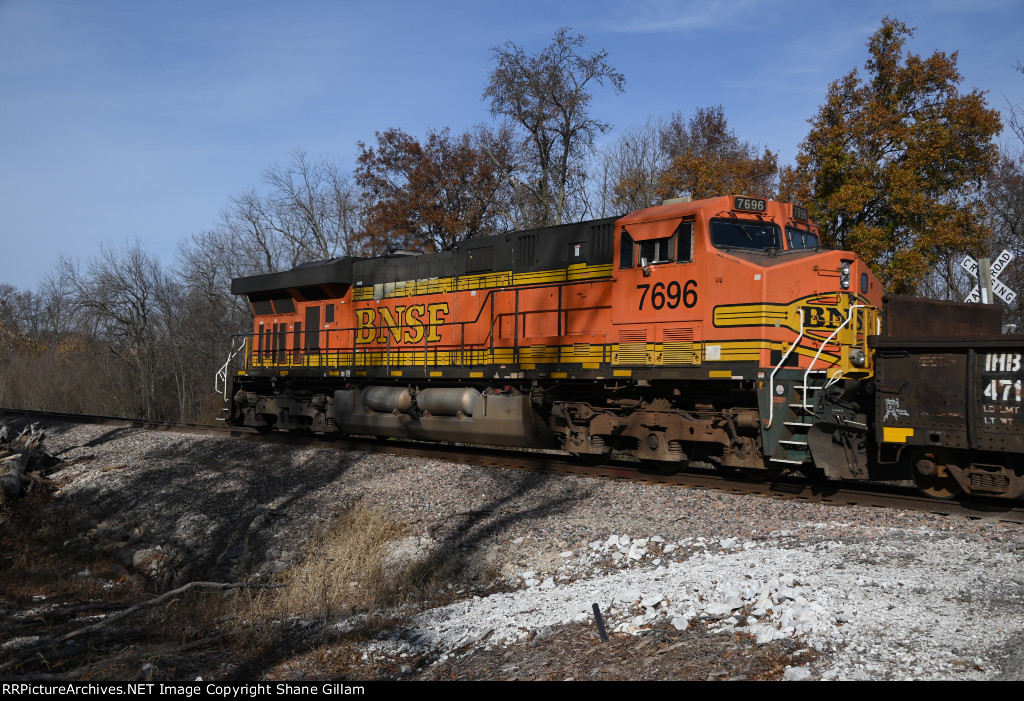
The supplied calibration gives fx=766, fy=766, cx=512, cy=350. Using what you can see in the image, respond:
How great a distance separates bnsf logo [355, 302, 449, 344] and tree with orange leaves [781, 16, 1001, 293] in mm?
9490

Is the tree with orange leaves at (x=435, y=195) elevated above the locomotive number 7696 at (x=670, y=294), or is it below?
above

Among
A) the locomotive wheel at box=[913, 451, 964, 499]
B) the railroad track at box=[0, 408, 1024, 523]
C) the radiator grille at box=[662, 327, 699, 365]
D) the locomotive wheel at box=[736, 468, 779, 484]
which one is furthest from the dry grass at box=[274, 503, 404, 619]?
the locomotive wheel at box=[913, 451, 964, 499]

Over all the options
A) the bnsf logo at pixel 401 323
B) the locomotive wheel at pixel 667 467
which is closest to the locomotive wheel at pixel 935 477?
the locomotive wheel at pixel 667 467

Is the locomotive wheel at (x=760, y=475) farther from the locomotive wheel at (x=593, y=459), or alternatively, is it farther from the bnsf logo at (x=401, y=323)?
the bnsf logo at (x=401, y=323)

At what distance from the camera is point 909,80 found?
1711 centimetres

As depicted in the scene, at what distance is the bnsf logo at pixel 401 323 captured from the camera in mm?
14633

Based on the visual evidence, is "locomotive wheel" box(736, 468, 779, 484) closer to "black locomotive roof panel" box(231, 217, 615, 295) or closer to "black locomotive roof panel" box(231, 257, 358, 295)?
"black locomotive roof panel" box(231, 217, 615, 295)

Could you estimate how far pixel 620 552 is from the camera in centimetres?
752

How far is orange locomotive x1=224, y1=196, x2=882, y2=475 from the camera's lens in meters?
9.67

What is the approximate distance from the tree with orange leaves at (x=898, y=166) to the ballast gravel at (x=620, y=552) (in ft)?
33.2

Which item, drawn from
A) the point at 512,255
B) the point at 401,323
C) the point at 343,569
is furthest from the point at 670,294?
the point at 401,323

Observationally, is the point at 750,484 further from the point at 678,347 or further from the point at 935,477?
the point at 935,477

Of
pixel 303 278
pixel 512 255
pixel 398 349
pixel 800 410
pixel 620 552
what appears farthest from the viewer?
pixel 303 278

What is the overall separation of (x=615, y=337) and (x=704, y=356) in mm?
1563
